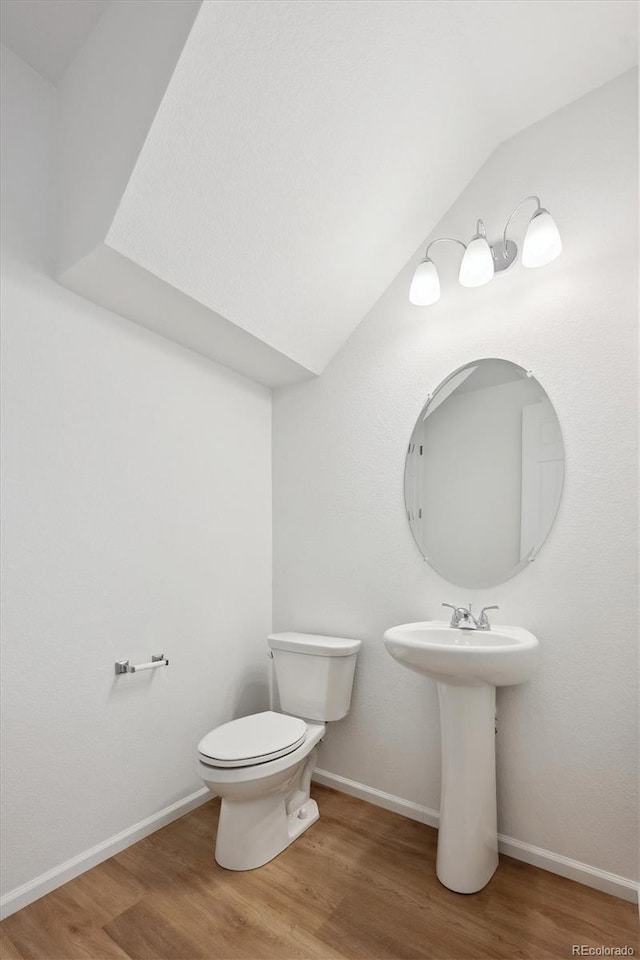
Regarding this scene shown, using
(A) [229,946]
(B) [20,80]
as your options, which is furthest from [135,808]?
(B) [20,80]

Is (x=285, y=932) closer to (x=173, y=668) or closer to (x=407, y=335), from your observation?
(x=173, y=668)

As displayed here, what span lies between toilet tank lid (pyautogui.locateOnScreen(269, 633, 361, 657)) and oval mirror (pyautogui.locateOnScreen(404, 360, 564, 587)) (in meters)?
0.53

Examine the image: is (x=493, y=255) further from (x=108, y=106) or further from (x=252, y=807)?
(x=252, y=807)

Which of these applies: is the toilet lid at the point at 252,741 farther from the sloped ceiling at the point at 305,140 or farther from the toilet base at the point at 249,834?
the sloped ceiling at the point at 305,140

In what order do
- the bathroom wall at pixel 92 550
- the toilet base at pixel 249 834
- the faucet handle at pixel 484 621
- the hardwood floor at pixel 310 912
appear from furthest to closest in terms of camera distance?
the faucet handle at pixel 484 621 < the toilet base at pixel 249 834 < the bathroom wall at pixel 92 550 < the hardwood floor at pixel 310 912

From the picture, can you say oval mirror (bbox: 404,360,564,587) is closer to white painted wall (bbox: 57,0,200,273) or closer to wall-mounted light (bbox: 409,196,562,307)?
wall-mounted light (bbox: 409,196,562,307)

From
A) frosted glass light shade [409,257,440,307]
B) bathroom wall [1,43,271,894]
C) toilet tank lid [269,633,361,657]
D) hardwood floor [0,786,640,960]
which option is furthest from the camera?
toilet tank lid [269,633,361,657]

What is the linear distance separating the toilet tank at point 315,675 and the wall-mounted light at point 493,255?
1524 mm

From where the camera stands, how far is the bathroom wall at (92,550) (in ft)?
5.43

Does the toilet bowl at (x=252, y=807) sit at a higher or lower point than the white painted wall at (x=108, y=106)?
lower

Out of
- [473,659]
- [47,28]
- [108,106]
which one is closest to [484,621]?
[473,659]

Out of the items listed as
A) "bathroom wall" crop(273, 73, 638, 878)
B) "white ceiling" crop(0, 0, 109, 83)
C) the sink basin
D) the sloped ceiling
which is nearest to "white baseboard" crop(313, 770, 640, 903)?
"bathroom wall" crop(273, 73, 638, 878)

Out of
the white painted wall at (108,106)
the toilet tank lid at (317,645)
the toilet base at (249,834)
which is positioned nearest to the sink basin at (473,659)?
the toilet tank lid at (317,645)

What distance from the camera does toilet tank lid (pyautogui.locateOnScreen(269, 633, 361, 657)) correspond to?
7.13 feet
